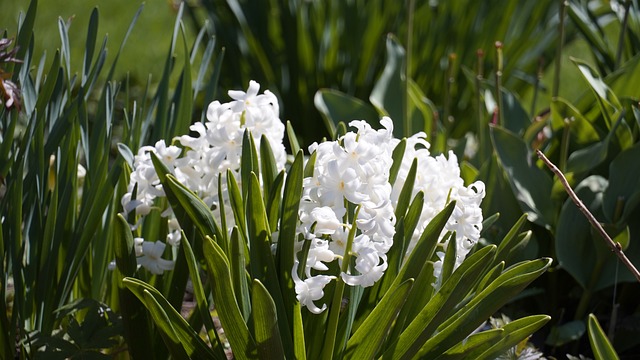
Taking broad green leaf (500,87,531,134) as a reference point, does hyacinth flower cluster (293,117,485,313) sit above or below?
above

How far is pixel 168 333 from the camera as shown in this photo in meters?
1.23

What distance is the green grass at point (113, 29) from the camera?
434cm

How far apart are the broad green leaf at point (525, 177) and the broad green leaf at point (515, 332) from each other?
69 centimetres

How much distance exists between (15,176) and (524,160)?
1.13 meters

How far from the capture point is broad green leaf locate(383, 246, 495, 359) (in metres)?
1.21

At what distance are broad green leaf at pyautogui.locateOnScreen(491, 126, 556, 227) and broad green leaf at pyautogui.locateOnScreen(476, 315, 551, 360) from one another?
690 millimetres

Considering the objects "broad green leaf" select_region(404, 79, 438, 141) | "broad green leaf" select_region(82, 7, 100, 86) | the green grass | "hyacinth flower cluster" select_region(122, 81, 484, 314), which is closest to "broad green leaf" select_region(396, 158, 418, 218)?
"hyacinth flower cluster" select_region(122, 81, 484, 314)

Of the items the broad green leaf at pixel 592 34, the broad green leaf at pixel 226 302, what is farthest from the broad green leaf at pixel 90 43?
the broad green leaf at pixel 592 34

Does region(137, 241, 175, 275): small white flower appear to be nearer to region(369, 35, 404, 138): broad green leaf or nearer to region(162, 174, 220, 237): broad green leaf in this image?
region(162, 174, 220, 237): broad green leaf

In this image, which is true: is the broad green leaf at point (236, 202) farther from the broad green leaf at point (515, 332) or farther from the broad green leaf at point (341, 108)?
the broad green leaf at point (341, 108)

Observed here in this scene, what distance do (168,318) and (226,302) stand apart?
0.10 meters

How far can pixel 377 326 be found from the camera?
1.21 m

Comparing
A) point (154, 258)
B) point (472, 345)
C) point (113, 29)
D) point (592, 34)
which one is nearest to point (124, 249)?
point (154, 258)

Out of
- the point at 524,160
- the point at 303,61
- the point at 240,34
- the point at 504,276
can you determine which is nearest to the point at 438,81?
the point at 303,61
